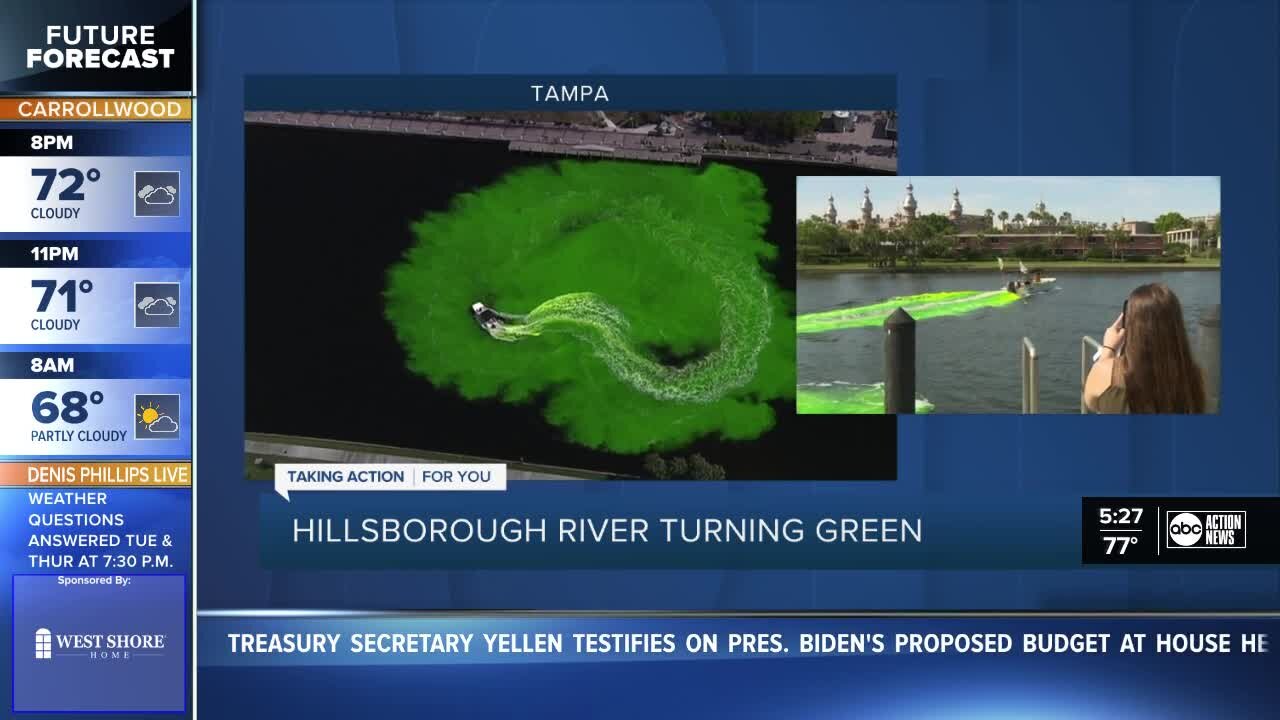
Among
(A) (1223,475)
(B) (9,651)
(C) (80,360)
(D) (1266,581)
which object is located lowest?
(B) (9,651)

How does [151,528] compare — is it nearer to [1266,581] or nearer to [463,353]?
[463,353]

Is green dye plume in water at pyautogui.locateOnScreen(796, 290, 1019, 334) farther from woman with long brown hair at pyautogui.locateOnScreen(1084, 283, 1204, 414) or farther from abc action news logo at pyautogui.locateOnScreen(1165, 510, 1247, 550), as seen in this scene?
abc action news logo at pyautogui.locateOnScreen(1165, 510, 1247, 550)

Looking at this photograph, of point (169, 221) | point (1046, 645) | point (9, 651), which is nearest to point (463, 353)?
point (169, 221)

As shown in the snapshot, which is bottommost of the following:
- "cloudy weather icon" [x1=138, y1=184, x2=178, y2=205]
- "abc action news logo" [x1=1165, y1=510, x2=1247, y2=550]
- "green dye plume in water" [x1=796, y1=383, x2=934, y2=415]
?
"abc action news logo" [x1=1165, y1=510, x2=1247, y2=550]

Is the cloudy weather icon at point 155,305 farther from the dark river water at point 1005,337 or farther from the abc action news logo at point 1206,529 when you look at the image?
the abc action news logo at point 1206,529

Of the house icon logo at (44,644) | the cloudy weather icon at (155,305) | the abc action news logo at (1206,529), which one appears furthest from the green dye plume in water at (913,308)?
the house icon logo at (44,644)

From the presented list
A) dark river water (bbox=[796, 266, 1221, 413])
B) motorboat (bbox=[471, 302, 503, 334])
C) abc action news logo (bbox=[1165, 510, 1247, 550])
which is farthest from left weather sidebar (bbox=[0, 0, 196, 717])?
abc action news logo (bbox=[1165, 510, 1247, 550])

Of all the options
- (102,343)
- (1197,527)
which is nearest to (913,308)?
(1197,527)
